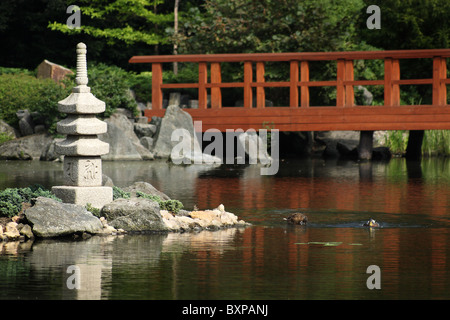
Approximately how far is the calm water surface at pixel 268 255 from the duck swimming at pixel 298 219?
145 millimetres

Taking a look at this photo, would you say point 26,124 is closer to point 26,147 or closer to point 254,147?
point 26,147

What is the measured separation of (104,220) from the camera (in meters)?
13.8

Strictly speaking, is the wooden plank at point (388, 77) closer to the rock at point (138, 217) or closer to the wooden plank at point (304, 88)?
the wooden plank at point (304, 88)

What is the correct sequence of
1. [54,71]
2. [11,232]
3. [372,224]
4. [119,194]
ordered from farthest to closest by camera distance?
1. [54,71]
2. [119,194]
3. [372,224]
4. [11,232]

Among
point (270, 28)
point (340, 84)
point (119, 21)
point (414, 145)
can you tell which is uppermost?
point (119, 21)

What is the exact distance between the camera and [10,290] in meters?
9.43

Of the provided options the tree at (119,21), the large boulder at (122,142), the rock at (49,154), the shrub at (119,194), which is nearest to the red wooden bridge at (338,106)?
the large boulder at (122,142)

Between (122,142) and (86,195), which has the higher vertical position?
(122,142)

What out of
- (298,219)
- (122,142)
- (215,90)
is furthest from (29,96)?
(298,219)

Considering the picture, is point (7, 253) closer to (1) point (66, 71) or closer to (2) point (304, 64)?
(2) point (304, 64)

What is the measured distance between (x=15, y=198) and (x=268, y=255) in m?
3.99

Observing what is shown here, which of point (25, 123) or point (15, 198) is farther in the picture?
point (25, 123)

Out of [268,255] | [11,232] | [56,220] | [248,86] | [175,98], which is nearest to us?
[268,255]
